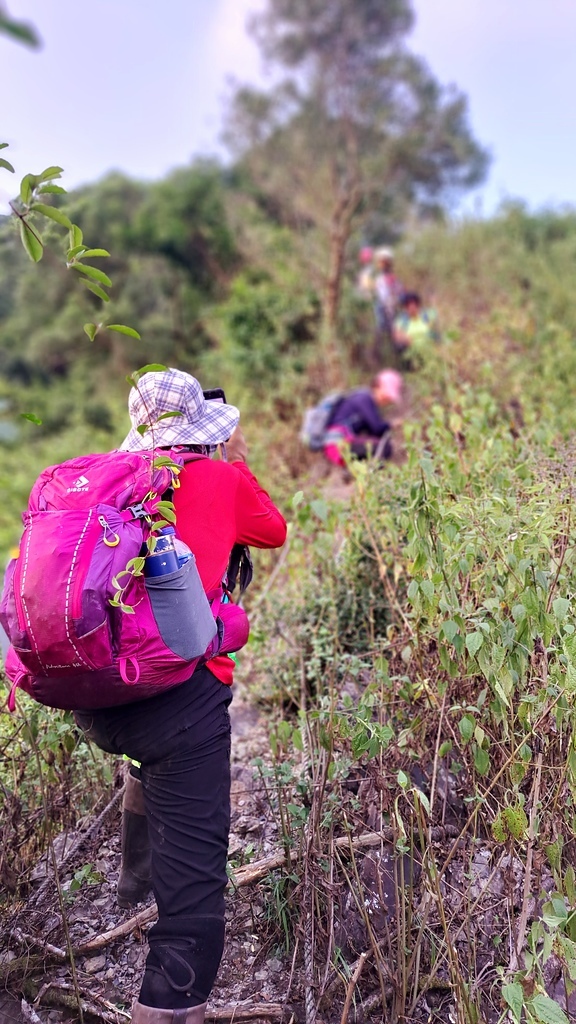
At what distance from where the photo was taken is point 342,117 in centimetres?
1120

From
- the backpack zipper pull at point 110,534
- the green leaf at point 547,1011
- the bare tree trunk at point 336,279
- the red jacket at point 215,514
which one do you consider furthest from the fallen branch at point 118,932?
the bare tree trunk at point 336,279

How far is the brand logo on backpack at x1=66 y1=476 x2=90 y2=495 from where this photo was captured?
189 centimetres

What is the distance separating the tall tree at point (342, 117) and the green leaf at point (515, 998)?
9453 mm

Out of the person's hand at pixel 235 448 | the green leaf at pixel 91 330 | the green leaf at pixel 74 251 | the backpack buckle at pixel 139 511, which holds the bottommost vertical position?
the backpack buckle at pixel 139 511

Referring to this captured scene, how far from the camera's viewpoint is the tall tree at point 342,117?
1088 centimetres

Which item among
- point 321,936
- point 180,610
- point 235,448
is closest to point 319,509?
point 235,448

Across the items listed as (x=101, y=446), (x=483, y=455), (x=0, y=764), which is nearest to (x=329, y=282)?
(x=101, y=446)

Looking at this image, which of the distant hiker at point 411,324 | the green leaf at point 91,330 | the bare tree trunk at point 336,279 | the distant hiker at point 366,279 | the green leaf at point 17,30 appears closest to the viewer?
the green leaf at point 17,30

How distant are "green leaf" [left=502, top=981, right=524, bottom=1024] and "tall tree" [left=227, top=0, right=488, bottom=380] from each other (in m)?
9.45

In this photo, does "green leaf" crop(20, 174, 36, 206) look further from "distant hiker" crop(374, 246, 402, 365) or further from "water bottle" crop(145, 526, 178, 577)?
"distant hiker" crop(374, 246, 402, 365)

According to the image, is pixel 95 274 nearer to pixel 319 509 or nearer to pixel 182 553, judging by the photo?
pixel 182 553

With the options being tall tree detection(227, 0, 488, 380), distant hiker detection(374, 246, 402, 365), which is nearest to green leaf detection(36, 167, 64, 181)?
distant hiker detection(374, 246, 402, 365)

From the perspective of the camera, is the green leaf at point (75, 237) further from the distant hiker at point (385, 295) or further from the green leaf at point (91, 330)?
the distant hiker at point (385, 295)

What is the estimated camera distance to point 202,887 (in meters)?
1.93
